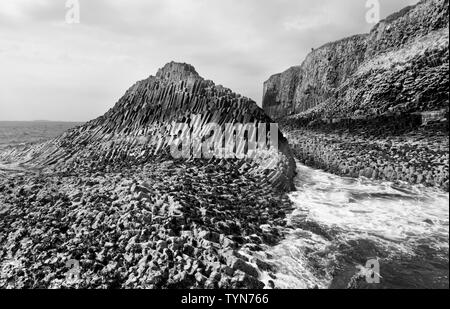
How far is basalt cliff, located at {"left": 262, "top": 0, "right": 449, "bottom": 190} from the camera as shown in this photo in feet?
93.0

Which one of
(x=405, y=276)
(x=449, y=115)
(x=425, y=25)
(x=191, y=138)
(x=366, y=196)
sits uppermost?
(x=425, y=25)

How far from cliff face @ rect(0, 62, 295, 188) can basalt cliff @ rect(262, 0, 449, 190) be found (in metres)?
8.10

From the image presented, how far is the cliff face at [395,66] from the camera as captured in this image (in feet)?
136

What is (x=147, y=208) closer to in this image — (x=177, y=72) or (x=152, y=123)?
(x=152, y=123)

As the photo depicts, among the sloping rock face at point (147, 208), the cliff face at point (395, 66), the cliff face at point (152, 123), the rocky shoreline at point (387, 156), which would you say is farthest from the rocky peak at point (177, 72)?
the cliff face at point (395, 66)

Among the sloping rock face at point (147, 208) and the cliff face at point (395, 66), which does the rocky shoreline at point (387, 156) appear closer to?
the cliff face at point (395, 66)

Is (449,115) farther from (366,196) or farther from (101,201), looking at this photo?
(101,201)

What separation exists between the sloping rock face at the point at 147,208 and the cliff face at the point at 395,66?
23869 millimetres

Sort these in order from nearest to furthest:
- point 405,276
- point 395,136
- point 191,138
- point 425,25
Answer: point 405,276, point 191,138, point 395,136, point 425,25

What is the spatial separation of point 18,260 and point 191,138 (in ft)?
58.0

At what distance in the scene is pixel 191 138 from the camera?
1151 inches

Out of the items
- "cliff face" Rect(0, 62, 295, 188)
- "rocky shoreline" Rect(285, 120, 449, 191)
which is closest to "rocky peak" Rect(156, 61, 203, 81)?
"cliff face" Rect(0, 62, 295, 188)
